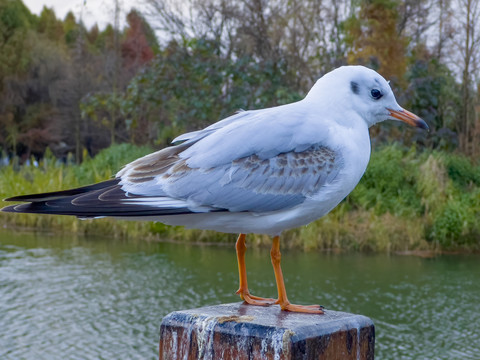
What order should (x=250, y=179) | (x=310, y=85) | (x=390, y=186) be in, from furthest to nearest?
(x=310, y=85), (x=390, y=186), (x=250, y=179)

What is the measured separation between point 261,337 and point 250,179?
588 millimetres

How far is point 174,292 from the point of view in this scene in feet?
20.9

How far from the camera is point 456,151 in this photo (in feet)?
38.1

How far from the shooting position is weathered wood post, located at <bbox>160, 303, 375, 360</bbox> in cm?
163

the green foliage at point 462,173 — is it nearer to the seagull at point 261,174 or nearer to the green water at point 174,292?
the green water at point 174,292

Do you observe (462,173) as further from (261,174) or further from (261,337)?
(261,337)

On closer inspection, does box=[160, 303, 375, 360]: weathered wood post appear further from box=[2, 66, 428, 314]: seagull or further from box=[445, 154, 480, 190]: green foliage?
box=[445, 154, 480, 190]: green foliage

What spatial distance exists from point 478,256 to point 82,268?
15.1 ft

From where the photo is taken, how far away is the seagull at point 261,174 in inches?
80.0

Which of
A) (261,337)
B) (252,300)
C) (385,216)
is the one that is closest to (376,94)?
(252,300)

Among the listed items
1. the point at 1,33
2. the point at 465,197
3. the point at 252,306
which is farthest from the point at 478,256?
the point at 1,33

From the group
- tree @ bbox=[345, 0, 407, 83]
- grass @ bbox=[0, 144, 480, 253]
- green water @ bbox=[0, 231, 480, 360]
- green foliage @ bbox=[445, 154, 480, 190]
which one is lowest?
green water @ bbox=[0, 231, 480, 360]

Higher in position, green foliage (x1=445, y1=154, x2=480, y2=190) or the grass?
green foliage (x1=445, y1=154, x2=480, y2=190)

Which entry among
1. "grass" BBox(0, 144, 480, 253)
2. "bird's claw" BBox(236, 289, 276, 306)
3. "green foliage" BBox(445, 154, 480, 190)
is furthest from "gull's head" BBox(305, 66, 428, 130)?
"green foliage" BBox(445, 154, 480, 190)
